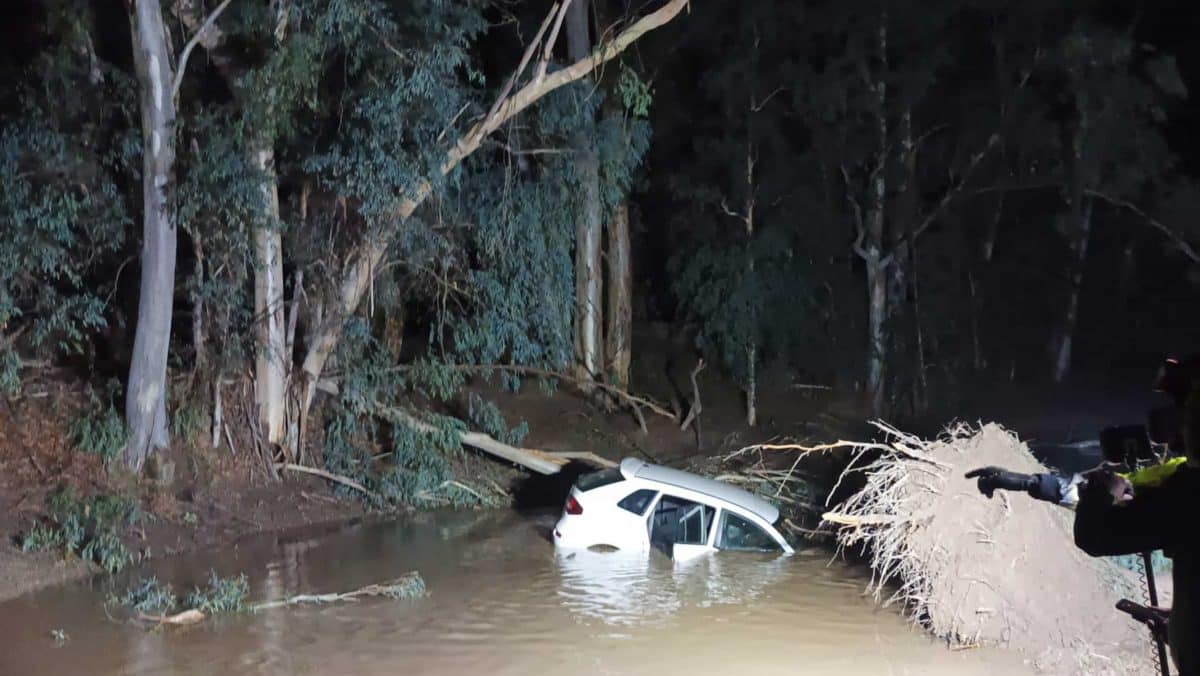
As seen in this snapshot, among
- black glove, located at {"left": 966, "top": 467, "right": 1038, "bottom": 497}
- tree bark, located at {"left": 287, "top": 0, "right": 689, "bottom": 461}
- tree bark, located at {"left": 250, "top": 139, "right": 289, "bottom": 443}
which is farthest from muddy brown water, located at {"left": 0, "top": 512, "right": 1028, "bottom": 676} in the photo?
black glove, located at {"left": 966, "top": 467, "right": 1038, "bottom": 497}

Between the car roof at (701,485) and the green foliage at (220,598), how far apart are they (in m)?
4.60

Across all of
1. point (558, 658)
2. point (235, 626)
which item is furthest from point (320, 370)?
point (558, 658)

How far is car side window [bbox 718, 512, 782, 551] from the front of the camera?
13641 millimetres

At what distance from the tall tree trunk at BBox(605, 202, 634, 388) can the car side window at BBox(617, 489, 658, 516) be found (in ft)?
36.4

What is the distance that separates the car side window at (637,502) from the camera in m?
13.7

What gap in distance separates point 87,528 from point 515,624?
6.11 m

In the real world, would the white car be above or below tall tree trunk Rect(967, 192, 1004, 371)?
below

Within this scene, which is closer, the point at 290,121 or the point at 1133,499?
the point at 1133,499

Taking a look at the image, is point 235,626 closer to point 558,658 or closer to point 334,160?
point 558,658

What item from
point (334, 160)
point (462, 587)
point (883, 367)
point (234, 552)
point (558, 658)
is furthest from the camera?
point (883, 367)

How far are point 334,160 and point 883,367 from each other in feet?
47.8

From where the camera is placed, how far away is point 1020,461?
35.6ft

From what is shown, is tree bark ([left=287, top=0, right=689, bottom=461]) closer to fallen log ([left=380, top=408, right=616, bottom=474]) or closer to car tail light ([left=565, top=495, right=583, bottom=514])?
fallen log ([left=380, top=408, right=616, bottom=474])

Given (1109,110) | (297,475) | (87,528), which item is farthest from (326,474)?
(1109,110)
